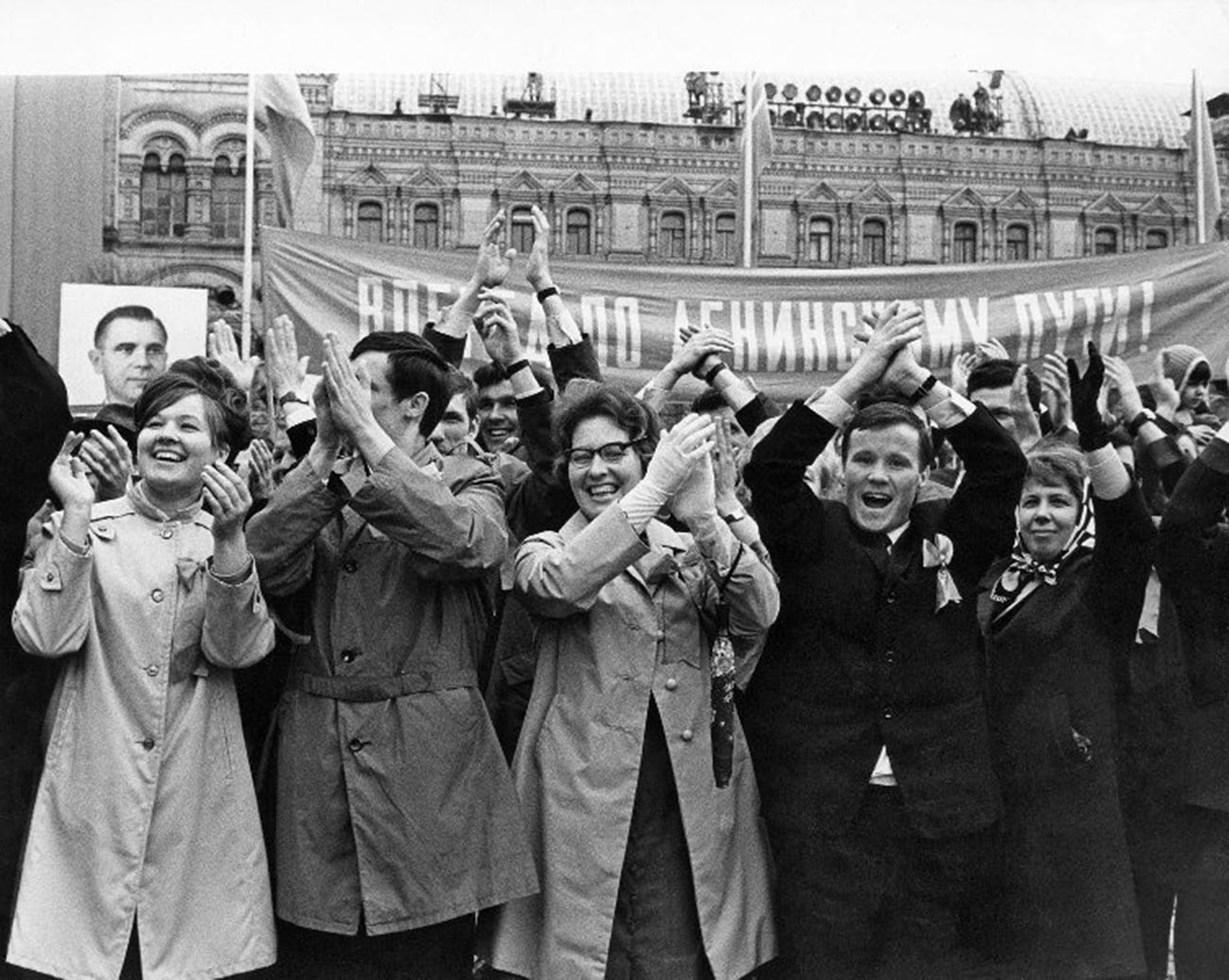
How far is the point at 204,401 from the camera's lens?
344 cm

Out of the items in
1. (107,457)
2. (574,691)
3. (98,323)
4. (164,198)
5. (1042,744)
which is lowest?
(1042,744)

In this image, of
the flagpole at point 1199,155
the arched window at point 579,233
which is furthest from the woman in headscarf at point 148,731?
the arched window at point 579,233

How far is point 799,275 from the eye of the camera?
7.54 meters

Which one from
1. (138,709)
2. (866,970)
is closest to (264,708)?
(138,709)

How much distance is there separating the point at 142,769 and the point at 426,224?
25.4 m

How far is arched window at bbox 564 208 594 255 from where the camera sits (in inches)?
1109

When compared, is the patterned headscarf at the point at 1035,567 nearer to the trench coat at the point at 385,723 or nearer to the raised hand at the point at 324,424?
the trench coat at the point at 385,723

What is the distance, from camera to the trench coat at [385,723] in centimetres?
324

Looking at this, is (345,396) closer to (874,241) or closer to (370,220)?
(370,220)

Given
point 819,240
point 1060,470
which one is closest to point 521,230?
point 819,240

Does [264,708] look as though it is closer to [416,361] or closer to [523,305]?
[416,361]

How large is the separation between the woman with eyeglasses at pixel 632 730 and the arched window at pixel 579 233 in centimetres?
A: 2499

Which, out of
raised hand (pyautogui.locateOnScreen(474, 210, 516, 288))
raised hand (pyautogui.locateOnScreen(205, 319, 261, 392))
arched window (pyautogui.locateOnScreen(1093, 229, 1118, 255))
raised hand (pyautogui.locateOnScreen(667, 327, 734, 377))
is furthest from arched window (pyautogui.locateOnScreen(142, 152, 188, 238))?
raised hand (pyautogui.locateOnScreen(667, 327, 734, 377))

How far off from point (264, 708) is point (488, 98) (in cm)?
2612
